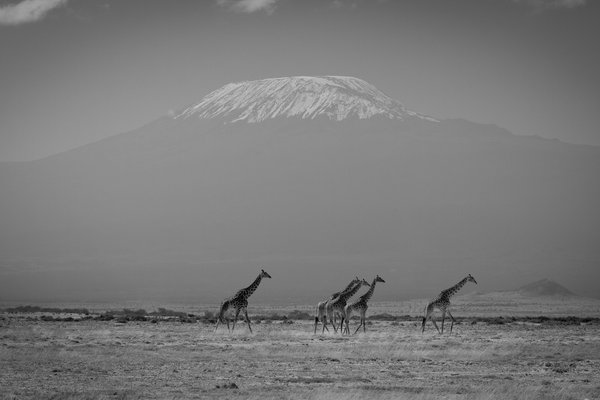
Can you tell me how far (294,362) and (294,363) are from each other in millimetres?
250

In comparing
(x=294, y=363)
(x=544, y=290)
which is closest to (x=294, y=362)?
(x=294, y=363)

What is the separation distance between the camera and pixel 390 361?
27.5 meters

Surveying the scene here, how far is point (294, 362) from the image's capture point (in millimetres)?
27172

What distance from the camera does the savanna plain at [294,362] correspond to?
21422 millimetres

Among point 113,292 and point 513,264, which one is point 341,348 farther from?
point 513,264

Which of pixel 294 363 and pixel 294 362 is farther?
pixel 294 362

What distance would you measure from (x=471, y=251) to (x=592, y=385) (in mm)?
178167

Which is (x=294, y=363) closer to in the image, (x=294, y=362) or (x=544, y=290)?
(x=294, y=362)

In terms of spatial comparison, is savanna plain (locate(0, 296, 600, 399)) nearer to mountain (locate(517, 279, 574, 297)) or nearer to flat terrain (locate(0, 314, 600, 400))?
flat terrain (locate(0, 314, 600, 400))

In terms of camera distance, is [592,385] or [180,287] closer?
[592,385]

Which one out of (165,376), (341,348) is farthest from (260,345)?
(165,376)

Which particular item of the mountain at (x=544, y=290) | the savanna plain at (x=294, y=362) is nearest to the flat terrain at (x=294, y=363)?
the savanna plain at (x=294, y=362)

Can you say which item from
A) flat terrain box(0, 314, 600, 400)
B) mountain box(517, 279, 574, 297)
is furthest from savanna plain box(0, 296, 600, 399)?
mountain box(517, 279, 574, 297)

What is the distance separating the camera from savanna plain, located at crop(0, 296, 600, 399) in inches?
843
